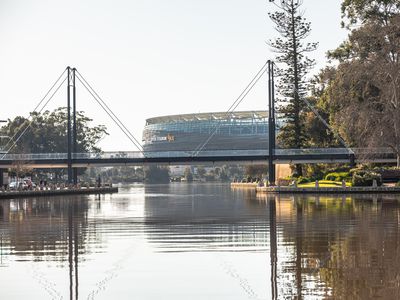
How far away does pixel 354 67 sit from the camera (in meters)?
73.9

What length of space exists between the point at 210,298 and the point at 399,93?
195 ft

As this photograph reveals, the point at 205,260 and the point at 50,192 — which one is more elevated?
the point at 50,192

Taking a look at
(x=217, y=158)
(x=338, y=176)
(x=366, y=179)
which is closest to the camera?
(x=366, y=179)

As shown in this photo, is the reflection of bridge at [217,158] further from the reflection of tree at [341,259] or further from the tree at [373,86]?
the reflection of tree at [341,259]

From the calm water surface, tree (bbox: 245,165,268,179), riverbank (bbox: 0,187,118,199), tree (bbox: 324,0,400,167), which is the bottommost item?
the calm water surface

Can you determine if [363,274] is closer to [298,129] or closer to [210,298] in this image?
[210,298]

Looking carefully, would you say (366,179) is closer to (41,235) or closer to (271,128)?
(271,128)

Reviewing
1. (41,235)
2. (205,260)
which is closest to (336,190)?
(41,235)

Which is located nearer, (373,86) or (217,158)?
(373,86)

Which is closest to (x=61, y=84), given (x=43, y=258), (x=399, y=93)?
(x=399, y=93)

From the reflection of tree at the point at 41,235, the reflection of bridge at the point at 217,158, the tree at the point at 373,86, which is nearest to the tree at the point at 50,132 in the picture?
the reflection of bridge at the point at 217,158

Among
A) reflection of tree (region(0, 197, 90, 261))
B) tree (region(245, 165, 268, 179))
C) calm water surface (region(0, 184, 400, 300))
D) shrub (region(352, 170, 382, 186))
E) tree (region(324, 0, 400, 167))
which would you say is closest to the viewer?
calm water surface (region(0, 184, 400, 300))

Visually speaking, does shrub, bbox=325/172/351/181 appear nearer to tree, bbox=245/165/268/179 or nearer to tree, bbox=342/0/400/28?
tree, bbox=342/0/400/28

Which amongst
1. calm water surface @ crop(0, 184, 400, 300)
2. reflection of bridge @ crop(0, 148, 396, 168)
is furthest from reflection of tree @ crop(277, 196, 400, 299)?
reflection of bridge @ crop(0, 148, 396, 168)
